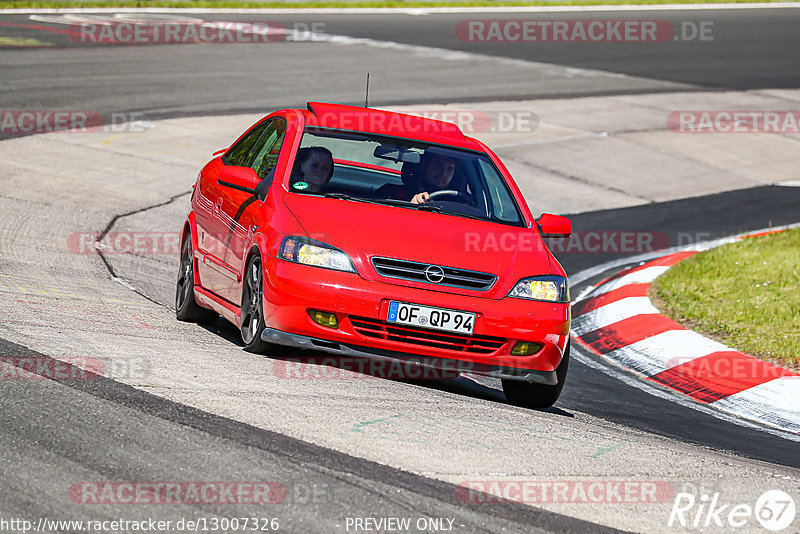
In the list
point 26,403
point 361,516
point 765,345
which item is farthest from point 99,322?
point 765,345

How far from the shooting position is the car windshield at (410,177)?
24.3ft

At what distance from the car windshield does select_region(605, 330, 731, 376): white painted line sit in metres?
1.87

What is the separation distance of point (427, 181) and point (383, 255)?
1293mm

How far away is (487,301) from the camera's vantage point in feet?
21.4

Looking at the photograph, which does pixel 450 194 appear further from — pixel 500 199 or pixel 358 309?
pixel 358 309

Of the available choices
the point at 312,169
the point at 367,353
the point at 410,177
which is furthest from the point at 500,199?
the point at 367,353

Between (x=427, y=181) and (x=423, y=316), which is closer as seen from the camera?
(x=423, y=316)

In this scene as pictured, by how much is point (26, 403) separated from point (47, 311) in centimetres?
209

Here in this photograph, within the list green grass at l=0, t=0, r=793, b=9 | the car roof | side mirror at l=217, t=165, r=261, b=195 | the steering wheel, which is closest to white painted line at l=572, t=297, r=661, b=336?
the car roof

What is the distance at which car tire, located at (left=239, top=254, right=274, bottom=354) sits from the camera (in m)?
6.65

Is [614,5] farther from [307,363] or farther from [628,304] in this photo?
[307,363]

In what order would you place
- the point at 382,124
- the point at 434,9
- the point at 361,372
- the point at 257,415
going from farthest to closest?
1. the point at 434,9
2. the point at 382,124
3. the point at 361,372
4. the point at 257,415

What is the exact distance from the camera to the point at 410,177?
25.3ft

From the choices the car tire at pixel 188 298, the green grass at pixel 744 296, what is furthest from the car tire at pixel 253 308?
the green grass at pixel 744 296
